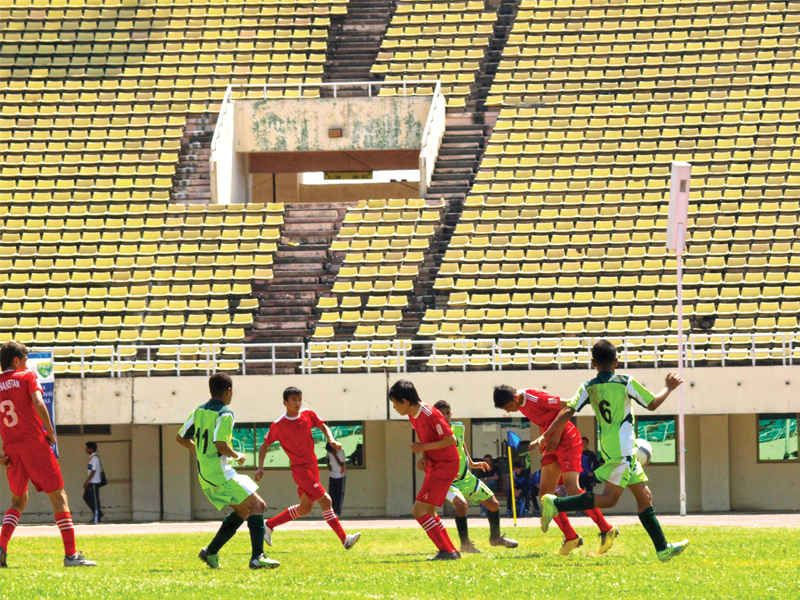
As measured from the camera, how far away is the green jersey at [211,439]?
1126 centimetres

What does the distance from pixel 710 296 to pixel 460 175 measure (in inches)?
304

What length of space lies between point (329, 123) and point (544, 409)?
2130 centimetres

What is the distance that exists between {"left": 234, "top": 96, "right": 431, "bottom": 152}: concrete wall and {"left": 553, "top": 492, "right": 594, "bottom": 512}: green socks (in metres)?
22.3

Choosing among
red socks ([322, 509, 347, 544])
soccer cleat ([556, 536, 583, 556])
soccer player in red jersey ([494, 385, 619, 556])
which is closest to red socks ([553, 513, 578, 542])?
soccer cleat ([556, 536, 583, 556])

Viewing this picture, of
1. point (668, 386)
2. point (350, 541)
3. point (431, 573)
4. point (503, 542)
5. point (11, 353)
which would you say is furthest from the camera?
point (503, 542)

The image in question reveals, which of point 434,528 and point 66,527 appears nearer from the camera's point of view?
point 66,527

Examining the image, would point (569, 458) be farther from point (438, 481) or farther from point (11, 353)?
point (11, 353)

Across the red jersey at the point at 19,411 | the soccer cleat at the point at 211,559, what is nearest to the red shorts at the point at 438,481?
the soccer cleat at the point at 211,559

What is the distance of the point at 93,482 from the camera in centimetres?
2420

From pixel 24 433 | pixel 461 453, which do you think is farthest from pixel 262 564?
pixel 461 453

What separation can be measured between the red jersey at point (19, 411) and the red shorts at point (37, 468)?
0.24 ft

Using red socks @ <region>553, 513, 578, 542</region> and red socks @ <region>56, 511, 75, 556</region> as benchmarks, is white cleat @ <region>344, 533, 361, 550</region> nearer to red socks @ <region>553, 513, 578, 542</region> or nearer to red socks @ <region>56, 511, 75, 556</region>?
red socks @ <region>553, 513, 578, 542</region>

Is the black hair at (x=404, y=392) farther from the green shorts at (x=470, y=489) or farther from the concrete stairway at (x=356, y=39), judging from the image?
the concrete stairway at (x=356, y=39)

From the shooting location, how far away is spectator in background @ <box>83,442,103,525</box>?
24125 millimetres
